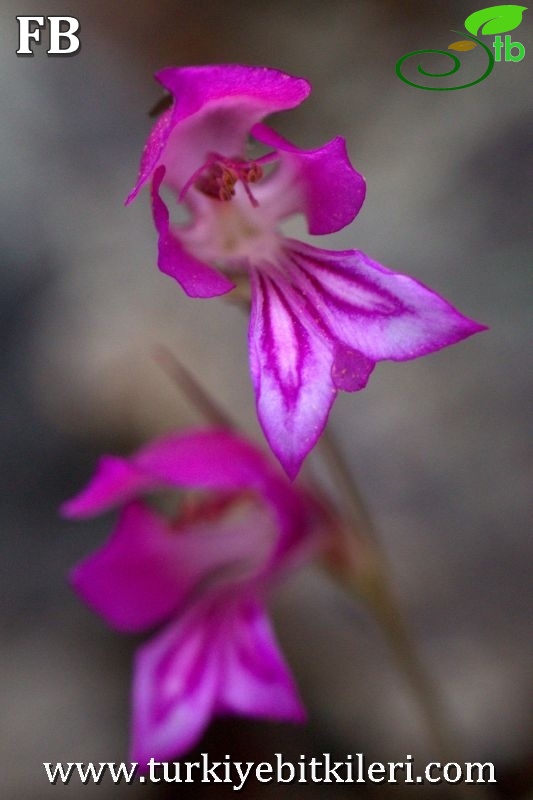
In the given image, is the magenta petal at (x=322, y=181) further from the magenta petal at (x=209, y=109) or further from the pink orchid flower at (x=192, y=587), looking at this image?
the pink orchid flower at (x=192, y=587)

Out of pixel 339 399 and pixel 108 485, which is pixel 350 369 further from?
pixel 339 399

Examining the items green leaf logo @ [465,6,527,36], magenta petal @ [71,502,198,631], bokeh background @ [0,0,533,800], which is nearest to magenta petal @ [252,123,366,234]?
green leaf logo @ [465,6,527,36]

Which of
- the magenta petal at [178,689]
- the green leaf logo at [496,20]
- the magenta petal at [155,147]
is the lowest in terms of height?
the magenta petal at [178,689]

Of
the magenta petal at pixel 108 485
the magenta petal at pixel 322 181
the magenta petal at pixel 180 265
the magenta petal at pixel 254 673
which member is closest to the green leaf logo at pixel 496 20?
the magenta petal at pixel 322 181

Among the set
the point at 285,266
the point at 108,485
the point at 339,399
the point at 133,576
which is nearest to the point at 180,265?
the point at 285,266

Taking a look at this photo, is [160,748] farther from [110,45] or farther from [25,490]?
[110,45]

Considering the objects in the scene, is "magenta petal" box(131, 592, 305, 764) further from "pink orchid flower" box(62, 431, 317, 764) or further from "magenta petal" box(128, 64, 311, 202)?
"magenta petal" box(128, 64, 311, 202)
